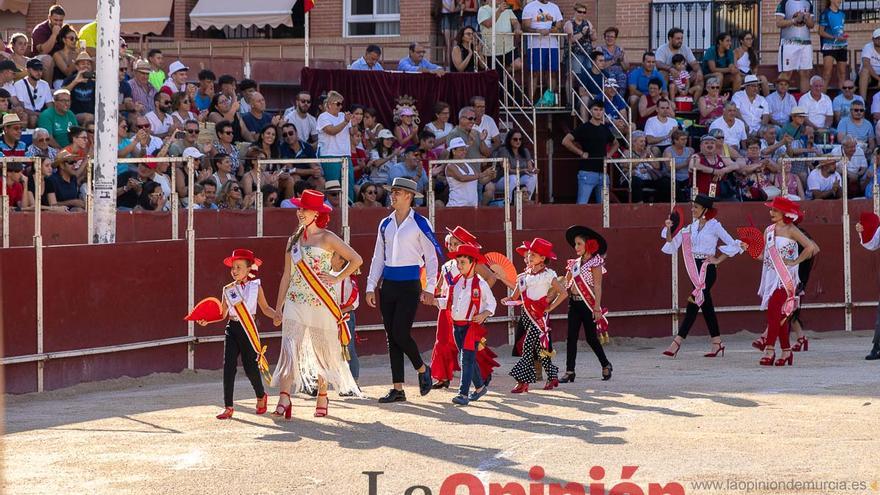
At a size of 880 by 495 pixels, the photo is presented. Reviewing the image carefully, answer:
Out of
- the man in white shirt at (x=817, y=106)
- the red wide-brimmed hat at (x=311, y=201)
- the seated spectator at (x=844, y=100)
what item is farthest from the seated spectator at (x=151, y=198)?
the seated spectator at (x=844, y=100)

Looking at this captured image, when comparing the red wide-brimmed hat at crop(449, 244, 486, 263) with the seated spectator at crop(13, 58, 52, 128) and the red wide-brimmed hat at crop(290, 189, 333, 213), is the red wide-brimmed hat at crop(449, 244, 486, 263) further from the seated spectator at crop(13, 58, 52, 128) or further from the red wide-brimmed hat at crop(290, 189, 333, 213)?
the seated spectator at crop(13, 58, 52, 128)

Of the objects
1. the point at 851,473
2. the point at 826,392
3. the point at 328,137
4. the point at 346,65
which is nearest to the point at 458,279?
the point at 826,392

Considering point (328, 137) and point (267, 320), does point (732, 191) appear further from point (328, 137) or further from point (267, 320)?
point (267, 320)

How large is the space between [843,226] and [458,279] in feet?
28.5

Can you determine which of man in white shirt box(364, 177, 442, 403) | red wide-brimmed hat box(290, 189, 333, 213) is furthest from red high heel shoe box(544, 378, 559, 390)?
red wide-brimmed hat box(290, 189, 333, 213)

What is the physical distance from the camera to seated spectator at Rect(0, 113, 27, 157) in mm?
15477

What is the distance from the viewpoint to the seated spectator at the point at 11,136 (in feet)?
50.8

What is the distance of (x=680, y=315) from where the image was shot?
19250mm

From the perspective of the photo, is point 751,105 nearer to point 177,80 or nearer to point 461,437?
point 177,80

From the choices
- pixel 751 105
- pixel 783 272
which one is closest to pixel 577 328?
pixel 783 272

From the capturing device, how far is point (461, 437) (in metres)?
10.9

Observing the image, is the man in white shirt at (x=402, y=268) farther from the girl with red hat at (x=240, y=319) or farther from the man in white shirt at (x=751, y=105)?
the man in white shirt at (x=751, y=105)

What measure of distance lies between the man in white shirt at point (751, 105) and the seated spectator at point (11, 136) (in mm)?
10793

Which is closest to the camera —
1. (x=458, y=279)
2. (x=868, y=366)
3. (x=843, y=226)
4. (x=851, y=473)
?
(x=851, y=473)
